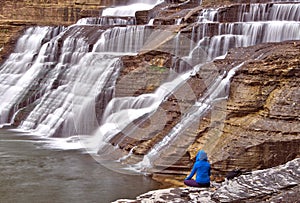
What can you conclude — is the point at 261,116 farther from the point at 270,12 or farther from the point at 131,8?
the point at 131,8

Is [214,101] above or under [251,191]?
above

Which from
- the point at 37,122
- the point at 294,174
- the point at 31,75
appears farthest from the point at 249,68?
the point at 31,75

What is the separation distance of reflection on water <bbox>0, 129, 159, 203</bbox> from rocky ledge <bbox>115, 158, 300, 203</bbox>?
3255 mm

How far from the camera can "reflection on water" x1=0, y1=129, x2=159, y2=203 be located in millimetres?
12422

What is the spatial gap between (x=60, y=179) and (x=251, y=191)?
6.50 m

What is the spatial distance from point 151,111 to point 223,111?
3.22 m

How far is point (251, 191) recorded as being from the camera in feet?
28.6

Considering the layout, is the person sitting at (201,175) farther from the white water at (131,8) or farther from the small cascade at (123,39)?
the white water at (131,8)

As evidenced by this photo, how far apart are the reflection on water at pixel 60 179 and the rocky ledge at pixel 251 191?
3255 millimetres

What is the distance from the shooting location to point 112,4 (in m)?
34.9

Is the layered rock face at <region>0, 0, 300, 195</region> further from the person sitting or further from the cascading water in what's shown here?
the person sitting

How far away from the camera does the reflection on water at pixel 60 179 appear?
1242 cm

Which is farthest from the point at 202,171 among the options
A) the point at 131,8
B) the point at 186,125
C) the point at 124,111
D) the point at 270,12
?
the point at 131,8

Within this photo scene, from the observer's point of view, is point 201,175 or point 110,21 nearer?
point 201,175
